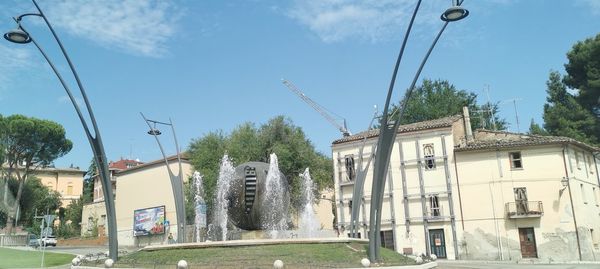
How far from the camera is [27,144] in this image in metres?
55.3

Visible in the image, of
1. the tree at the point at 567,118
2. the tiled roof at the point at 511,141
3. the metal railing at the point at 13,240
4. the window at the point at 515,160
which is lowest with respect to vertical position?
the metal railing at the point at 13,240

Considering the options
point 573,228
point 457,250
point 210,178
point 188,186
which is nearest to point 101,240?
point 188,186

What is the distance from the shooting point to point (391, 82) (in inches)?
691

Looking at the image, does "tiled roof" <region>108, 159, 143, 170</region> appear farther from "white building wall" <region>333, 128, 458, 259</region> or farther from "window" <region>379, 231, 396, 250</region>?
"window" <region>379, 231, 396, 250</region>

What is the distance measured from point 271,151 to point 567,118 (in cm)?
2902

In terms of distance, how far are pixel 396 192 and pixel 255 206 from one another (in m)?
21.6

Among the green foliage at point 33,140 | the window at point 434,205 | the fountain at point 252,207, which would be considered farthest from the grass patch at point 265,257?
the green foliage at point 33,140

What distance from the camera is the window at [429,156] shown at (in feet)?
130

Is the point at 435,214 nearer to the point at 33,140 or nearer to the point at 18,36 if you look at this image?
the point at 18,36

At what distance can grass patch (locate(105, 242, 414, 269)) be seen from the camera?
1584 cm

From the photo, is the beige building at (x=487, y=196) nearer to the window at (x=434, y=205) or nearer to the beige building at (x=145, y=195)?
the window at (x=434, y=205)

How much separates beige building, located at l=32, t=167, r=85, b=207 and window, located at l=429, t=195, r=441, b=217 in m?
68.7

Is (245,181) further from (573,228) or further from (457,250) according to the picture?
(573,228)

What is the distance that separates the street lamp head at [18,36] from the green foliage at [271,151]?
2554cm
